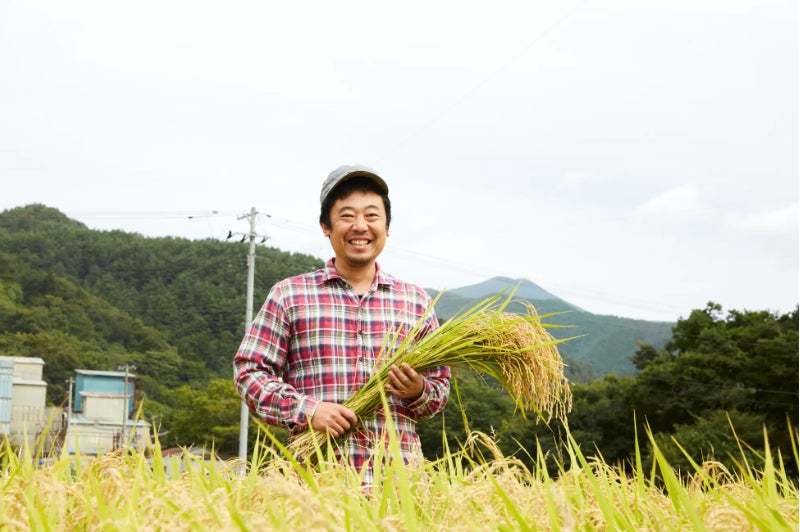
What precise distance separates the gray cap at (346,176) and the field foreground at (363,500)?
1.06m

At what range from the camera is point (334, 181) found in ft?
8.80

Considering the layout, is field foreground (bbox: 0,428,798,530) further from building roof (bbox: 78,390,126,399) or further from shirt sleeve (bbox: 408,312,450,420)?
building roof (bbox: 78,390,126,399)

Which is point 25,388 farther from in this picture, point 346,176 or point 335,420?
point 335,420

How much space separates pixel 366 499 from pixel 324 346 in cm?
131

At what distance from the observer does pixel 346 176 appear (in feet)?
8.83

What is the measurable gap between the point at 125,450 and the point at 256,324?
3.15 ft

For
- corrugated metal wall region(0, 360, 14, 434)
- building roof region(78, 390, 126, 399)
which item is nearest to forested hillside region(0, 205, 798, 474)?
building roof region(78, 390, 126, 399)

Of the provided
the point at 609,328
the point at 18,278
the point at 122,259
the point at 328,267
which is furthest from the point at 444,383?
the point at 609,328

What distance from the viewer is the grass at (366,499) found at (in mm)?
1128

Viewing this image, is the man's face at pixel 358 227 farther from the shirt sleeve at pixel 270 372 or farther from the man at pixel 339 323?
the shirt sleeve at pixel 270 372

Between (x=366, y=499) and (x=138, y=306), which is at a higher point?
(x=138, y=306)

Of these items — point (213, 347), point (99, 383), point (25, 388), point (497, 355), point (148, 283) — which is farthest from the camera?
point (148, 283)

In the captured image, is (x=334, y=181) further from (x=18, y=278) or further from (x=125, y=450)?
(x=18, y=278)

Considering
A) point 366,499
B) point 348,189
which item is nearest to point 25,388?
point 348,189
